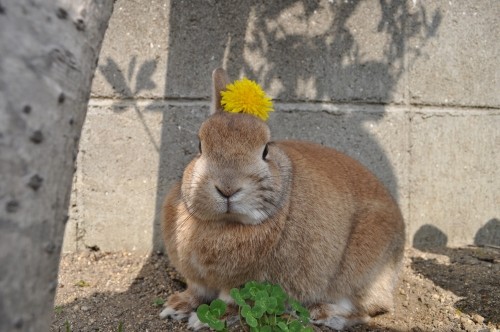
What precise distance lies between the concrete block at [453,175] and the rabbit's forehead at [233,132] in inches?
71.5

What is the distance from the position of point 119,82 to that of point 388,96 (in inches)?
76.2

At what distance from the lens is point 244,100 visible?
258 cm

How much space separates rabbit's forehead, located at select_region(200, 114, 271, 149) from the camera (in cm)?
239

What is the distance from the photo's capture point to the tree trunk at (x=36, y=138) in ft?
3.90

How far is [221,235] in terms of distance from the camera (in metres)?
2.47

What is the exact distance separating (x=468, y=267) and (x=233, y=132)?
2.21 metres

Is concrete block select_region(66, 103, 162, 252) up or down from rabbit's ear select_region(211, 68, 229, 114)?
down

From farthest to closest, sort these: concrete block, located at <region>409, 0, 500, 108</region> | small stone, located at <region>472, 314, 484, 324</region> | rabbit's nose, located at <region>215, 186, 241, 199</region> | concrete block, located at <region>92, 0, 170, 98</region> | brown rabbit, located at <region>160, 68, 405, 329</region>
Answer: concrete block, located at <region>409, 0, 500, 108</region> → concrete block, located at <region>92, 0, 170, 98</region> → small stone, located at <region>472, 314, 484, 324</region> → brown rabbit, located at <region>160, 68, 405, 329</region> → rabbit's nose, located at <region>215, 186, 241, 199</region>

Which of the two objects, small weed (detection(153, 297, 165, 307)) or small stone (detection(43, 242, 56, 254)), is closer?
small stone (detection(43, 242, 56, 254))

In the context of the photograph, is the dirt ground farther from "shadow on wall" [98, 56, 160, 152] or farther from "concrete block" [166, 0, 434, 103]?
"concrete block" [166, 0, 434, 103]

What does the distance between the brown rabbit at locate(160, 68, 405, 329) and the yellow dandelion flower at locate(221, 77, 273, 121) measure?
8cm

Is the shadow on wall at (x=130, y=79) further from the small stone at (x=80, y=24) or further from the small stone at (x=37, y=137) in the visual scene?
the small stone at (x=37, y=137)

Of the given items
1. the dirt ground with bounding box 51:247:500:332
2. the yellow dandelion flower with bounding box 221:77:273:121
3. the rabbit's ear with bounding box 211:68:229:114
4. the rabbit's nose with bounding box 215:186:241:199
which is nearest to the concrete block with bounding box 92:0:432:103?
the rabbit's ear with bounding box 211:68:229:114

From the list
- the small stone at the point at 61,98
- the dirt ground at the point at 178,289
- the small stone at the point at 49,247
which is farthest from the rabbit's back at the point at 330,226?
the small stone at the point at 61,98
